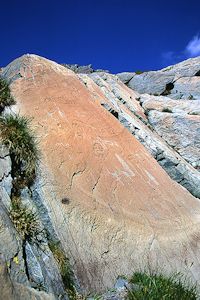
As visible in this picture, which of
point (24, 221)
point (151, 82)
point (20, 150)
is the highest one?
point (151, 82)

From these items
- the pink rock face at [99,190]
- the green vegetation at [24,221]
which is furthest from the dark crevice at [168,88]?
the green vegetation at [24,221]

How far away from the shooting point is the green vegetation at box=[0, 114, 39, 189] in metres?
7.62

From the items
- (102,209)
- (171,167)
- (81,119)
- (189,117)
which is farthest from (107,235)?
(189,117)

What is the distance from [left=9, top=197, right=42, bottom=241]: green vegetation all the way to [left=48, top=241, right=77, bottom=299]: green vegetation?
0.54 meters

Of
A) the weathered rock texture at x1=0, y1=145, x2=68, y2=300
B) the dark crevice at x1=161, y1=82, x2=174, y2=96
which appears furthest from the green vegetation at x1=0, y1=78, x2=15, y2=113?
the dark crevice at x1=161, y1=82, x2=174, y2=96

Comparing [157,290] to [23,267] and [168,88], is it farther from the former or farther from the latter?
[168,88]

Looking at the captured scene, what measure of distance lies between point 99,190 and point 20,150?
7.81 ft

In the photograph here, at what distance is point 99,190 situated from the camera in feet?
28.1

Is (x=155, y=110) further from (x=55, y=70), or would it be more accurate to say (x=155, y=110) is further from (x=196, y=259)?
(x=196, y=259)

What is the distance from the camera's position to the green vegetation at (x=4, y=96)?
376 inches

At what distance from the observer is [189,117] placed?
16906mm

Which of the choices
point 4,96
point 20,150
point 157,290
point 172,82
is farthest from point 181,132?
point 157,290

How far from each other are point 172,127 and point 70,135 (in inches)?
325

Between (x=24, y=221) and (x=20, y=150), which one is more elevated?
(x=20, y=150)
